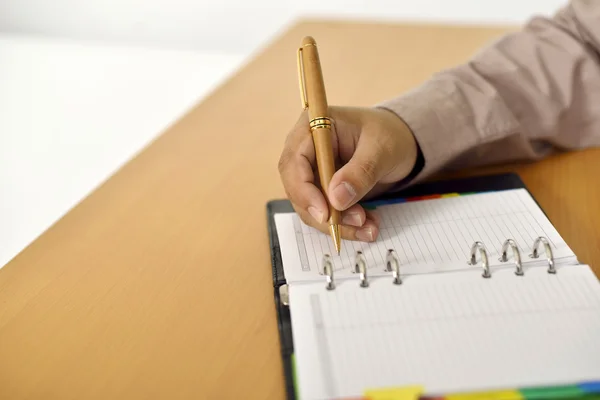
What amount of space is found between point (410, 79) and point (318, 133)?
→ 20.9 inches

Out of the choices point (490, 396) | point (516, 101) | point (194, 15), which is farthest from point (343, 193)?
point (194, 15)

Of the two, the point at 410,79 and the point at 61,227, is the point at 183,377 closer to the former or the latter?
the point at 61,227

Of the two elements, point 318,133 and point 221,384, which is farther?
point 318,133

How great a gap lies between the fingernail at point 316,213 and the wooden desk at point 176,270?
0.26 ft

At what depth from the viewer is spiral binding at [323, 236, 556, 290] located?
62 cm

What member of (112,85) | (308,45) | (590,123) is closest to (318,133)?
(308,45)

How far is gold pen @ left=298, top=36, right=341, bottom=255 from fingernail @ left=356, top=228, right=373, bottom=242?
1.2 inches

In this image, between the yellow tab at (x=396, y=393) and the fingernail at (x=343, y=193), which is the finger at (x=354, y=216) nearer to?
the fingernail at (x=343, y=193)

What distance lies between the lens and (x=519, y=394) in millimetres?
499

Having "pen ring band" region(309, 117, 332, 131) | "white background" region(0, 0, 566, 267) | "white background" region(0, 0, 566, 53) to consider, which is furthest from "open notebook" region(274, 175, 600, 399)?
"white background" region(0, 0, 566, 53)

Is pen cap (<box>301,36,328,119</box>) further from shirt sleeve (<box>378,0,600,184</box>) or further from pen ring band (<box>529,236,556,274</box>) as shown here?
pen ring band (<box>529,236,556,274</box>)

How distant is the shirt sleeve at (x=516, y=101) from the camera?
2.72 ft

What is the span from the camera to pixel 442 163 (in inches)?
32.5

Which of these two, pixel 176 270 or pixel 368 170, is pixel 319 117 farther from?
pixel 176 270
